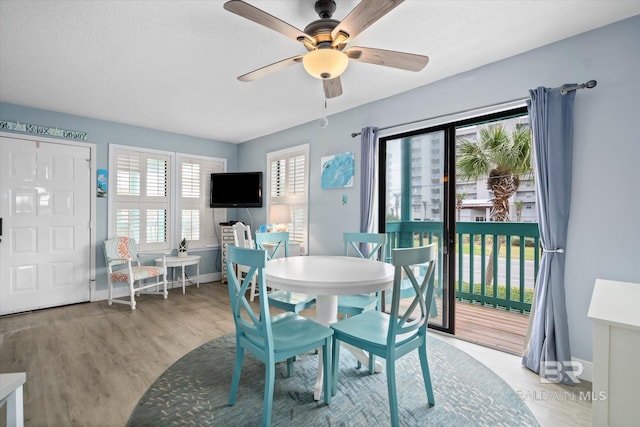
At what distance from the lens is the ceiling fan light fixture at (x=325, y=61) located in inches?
69.9

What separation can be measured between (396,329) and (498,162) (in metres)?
3.32

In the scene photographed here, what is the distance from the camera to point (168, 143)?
4.91 metres

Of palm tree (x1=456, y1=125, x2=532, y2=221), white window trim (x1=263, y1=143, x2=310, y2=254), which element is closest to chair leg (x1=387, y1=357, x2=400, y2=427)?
white window trim (x1=263, y1=143, x2=310, y2=254)

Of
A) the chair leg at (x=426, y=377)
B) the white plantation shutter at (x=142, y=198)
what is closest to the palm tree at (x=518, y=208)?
the chair leg at (x=426, y=377)

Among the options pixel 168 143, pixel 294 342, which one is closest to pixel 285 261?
pixel 294 342

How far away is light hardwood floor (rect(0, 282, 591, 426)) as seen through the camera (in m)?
1.85

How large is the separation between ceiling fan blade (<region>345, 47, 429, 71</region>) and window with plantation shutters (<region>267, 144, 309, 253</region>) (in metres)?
2.43

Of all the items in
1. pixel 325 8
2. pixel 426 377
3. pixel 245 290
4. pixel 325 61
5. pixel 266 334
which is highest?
pixel 325 8

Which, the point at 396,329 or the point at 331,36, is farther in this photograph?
the point at 331,36

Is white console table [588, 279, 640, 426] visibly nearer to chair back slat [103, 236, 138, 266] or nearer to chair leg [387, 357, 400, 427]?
chair leg [387, 357, 400, 427]

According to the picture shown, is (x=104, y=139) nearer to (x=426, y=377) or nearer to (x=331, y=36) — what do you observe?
(x=331, y=36)

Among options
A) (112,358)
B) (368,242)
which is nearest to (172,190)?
(112,358)

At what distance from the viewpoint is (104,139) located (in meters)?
4.30

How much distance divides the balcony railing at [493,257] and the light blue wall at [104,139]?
3577 millimetres
